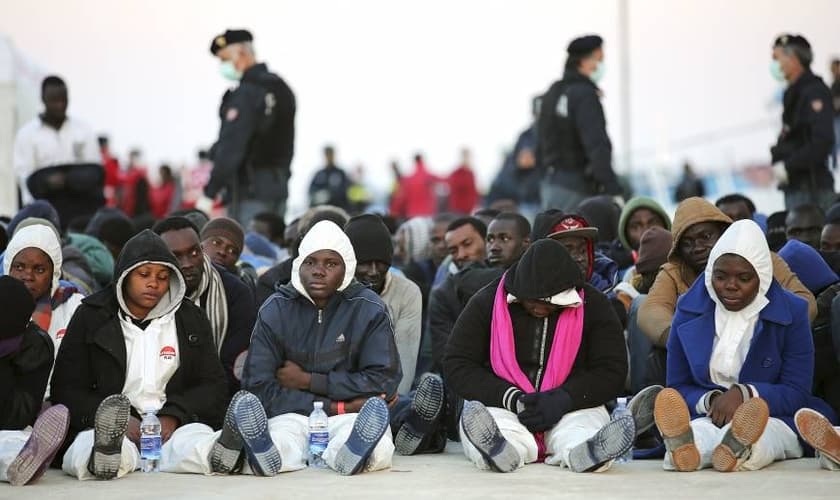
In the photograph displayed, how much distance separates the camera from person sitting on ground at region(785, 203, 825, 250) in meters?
10.2

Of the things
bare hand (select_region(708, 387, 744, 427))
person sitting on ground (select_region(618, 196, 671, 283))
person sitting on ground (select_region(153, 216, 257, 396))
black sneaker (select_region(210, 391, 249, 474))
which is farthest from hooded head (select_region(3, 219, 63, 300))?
person sitting on ground (select_region(618, 196, 671, 283))

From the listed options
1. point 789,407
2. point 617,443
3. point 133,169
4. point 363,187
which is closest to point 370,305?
point 617,443

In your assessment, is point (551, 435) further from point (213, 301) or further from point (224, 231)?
point (224, 231)

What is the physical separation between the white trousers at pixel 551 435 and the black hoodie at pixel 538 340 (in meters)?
0.08

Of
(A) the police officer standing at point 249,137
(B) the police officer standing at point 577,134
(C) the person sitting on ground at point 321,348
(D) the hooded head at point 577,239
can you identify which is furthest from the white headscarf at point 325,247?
(B) the police officer standing at point 577,134

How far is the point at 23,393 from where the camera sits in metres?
7.44

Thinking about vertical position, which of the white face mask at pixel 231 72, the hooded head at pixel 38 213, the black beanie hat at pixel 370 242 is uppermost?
the white face mask at pixel 231 72

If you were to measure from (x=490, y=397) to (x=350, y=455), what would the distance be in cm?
89

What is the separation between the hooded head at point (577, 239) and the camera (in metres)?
8.63

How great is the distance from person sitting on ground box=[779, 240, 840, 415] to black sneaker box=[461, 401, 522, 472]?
204 cm

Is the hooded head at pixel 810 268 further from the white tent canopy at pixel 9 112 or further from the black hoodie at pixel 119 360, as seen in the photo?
the white tent canopy at pixel 9 112

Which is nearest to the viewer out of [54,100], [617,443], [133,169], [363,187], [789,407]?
[617,443]

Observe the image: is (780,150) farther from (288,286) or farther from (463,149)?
(463,149)

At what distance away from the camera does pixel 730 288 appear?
292 inches
